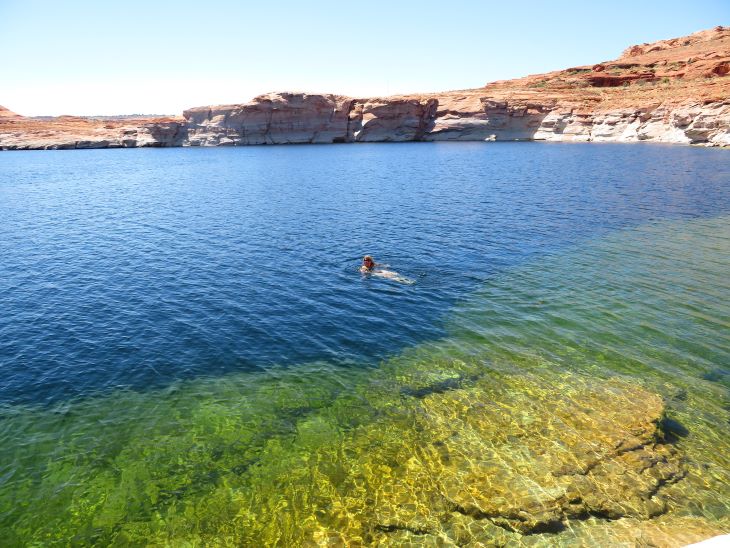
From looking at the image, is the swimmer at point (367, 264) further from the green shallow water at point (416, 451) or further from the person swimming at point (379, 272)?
the green shallow water at point (416, 451)

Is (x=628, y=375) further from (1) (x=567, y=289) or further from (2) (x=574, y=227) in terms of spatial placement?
(2) (x=574, y=227)

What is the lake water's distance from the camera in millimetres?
11070

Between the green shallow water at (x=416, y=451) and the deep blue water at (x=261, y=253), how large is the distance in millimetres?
2311

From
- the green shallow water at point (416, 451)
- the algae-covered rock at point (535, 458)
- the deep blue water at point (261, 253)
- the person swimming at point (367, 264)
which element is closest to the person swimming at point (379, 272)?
the person swimming at point (367, 264)

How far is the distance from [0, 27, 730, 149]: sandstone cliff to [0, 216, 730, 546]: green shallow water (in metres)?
125

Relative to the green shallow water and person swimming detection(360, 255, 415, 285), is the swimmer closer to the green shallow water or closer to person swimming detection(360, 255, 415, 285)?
person swimming detection(360, 255, 415, 285)

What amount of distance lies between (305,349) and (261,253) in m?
15.1

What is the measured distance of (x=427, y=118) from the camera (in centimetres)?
14725

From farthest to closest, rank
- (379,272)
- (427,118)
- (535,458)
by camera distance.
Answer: (427,118) < (379,272) < (535,458)

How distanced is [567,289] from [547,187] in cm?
3731

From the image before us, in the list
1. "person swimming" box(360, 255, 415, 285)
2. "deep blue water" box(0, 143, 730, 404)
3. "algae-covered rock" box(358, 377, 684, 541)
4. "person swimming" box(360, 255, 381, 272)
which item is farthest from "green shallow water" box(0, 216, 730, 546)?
"person swimming" box(360, 255, 381, 272)

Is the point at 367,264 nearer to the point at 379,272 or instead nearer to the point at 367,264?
the point at 367,264

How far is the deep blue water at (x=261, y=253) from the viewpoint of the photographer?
18453 millimetres

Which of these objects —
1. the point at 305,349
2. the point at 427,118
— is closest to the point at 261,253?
the point at 305,349
